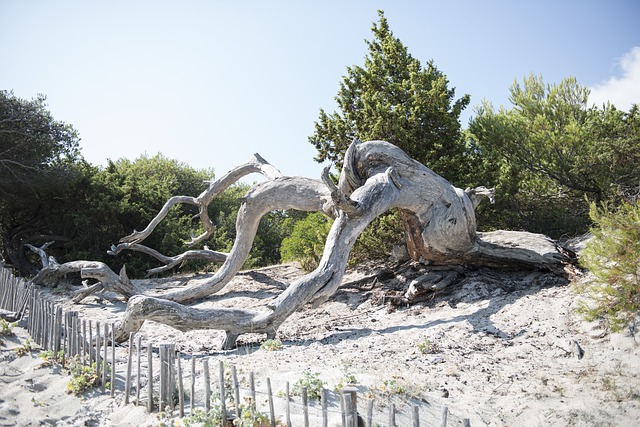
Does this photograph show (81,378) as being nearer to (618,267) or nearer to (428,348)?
(428,348)

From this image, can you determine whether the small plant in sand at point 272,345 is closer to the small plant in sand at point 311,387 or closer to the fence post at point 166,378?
the small plant in sand at point 311,387

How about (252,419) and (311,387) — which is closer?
(252,419)

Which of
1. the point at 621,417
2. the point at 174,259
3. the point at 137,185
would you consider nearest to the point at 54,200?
the point at 137,185

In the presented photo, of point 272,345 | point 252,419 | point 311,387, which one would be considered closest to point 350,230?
point 272,345

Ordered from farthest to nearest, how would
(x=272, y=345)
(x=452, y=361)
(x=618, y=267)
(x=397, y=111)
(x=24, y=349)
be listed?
1. (x=397, y=111)
2. (x=24, y=349)
3. (x=272, y=345)
4. (x=452, y=361)
5. (x=618, y=267)

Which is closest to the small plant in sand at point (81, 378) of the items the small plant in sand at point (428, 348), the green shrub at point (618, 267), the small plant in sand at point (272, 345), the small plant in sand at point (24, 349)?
the small plant in sand at point (24, 349)

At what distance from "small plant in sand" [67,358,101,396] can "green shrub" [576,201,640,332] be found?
217 inches

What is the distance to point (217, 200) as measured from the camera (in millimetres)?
21969

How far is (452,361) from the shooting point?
5.29 m

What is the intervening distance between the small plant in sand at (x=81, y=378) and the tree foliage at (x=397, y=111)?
7.09m

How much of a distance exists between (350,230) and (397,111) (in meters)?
4.02

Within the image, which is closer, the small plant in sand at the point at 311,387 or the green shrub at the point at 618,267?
the small plant in sand at the point at 311,387

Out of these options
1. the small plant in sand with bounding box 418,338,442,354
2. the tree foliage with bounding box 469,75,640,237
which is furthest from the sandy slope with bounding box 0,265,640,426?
the tree foliage with bounding box 469,75,640,237

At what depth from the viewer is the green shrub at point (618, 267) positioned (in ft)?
16.7
